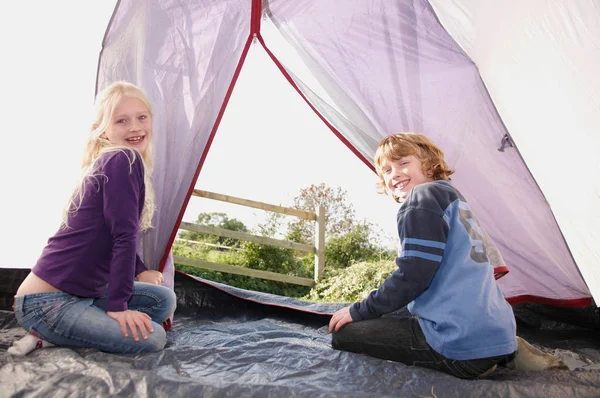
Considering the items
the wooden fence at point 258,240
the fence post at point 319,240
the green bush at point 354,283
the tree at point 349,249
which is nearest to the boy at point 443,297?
the green bush at point 354,283

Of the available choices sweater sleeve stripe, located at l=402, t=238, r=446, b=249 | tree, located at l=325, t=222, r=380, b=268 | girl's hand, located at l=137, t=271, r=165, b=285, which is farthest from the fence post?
sweater sleeve stripe, located at l=402, t=238, r=446, b=249

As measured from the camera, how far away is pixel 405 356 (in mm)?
1652

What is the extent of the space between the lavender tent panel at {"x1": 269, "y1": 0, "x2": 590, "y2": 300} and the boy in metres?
0.90

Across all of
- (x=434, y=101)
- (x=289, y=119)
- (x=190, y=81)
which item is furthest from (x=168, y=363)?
(x=289, y=119)

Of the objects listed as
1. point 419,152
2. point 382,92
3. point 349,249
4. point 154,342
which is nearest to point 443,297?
point 419,152

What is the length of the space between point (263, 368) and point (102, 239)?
2.14 feet

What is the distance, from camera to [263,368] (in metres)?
1.63

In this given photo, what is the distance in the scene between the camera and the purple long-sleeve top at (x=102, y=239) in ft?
5.46

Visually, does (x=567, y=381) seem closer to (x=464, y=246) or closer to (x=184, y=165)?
(x=464, y=246)

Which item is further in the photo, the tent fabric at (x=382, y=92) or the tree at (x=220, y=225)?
the tree at (x=220, y=225)

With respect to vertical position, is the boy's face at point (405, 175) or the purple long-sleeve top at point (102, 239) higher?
the boy's face at point (405, 175)

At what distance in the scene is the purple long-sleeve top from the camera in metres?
1.67

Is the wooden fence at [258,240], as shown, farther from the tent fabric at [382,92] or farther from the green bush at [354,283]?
the tent fabric at [382,92]

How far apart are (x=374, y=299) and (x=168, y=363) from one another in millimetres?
650
